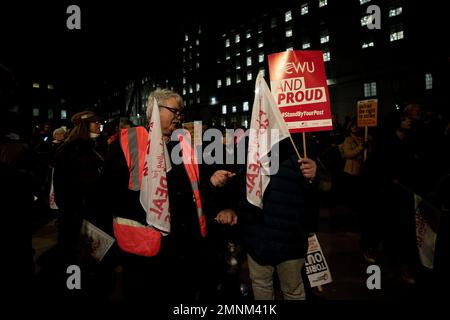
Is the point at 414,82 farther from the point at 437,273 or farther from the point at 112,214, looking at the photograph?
the point at 112,214

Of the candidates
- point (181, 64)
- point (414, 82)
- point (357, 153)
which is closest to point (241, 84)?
point (181, 64)

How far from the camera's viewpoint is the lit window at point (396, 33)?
38.8 m

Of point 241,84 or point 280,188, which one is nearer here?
point 280,188

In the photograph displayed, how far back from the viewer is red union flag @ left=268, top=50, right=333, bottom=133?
10.5ft

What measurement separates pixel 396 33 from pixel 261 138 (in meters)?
46.4

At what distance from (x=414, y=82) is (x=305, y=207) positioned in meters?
42.3

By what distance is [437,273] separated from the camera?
3.57 meters

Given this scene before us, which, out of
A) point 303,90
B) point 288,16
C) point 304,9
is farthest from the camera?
point 288,16

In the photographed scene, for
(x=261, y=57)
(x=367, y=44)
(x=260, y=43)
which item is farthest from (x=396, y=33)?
(x=260, y=43)

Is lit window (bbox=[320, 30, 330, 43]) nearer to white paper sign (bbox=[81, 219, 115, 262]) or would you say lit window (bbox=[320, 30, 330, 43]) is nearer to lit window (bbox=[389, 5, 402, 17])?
lit window (bbox=[389, 5, 402, 17])

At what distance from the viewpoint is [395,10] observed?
3931 centimetres

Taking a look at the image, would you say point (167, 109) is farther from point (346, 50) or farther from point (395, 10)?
point (346, 50)

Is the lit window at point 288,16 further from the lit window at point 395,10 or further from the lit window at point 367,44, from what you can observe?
the lit window at point 395,10

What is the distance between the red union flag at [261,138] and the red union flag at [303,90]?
0.72m
